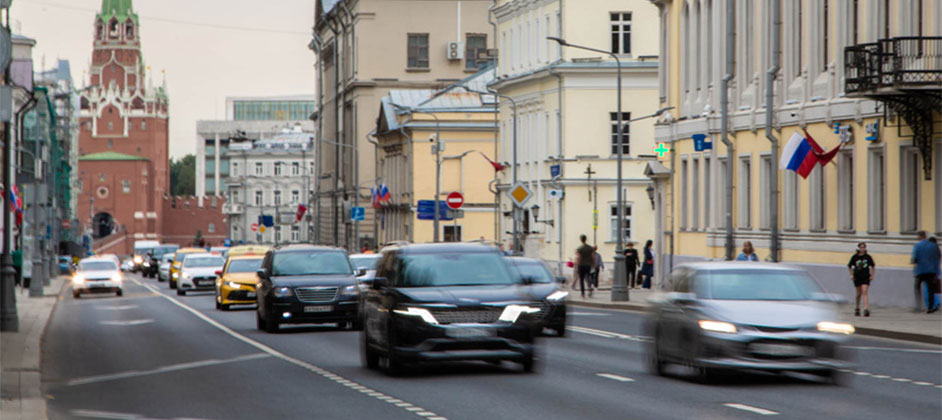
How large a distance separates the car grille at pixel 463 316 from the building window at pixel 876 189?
20.5m

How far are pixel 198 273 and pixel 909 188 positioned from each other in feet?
92.5

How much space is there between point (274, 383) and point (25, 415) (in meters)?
4.42

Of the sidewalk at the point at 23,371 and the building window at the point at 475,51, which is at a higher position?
the building window at the point at 475,51

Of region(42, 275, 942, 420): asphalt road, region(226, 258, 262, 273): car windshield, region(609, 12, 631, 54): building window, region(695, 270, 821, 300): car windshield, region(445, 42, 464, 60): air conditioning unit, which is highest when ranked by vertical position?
region(445, 42, 464, 60): air conditioning unit

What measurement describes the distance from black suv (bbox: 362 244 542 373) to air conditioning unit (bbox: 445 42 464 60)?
8664cm

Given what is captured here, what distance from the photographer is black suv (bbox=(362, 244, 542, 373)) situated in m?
18.3

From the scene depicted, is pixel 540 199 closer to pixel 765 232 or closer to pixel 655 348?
pixel 765 232

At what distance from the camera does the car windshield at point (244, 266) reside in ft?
137

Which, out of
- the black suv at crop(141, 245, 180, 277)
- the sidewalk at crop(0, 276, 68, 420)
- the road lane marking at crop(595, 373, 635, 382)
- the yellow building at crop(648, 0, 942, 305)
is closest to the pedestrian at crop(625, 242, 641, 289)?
the yellow building at crop(648, 0, 942, 305)

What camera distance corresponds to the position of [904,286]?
34.8 m

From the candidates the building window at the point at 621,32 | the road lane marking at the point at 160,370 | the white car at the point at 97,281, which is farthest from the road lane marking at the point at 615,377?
the building window at the point at 621,32

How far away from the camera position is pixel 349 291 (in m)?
29.9

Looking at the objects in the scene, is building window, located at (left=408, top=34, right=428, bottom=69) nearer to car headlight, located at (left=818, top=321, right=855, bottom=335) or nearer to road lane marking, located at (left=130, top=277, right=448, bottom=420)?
road lane marking, located at (left=130, top=277, right=448, bottom=420)

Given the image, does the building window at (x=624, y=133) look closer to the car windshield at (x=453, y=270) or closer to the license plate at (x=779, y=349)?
the car windshield at (x=453, y=270)
